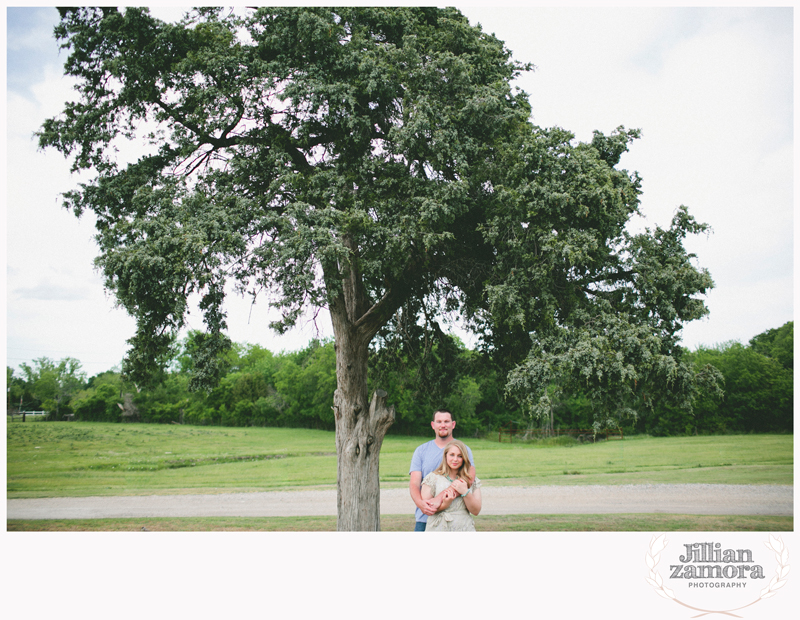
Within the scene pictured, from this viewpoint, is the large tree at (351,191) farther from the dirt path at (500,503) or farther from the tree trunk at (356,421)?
the dirt path at (500,503)

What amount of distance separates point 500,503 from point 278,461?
591 inches

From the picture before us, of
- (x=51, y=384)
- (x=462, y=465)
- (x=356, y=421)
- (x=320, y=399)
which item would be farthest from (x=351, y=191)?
(x=51, y=384)

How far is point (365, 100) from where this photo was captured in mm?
8797

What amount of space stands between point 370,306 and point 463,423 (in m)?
26.0

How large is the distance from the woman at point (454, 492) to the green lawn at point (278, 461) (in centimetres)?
1392

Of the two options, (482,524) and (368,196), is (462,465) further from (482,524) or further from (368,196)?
(482,524)

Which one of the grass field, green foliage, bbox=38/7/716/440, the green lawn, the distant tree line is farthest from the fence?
green foliage, bbox=38/7/716/440

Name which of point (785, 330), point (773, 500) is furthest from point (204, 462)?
point (785, 330)

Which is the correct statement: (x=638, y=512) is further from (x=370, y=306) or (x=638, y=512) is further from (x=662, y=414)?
(x=662, y=414)

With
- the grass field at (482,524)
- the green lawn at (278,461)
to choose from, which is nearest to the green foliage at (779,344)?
the green lawn at (278,461)

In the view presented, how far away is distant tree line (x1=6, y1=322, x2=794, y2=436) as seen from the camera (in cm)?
2119

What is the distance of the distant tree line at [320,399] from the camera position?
834 inches
